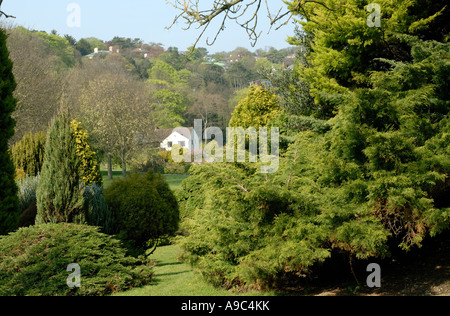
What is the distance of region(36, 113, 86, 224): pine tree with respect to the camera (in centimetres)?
760

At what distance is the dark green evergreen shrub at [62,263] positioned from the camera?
6293 mm

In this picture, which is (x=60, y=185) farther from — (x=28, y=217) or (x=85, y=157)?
(x=85, y=157)

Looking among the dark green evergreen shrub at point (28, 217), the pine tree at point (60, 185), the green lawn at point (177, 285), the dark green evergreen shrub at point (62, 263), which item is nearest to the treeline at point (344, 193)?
the green lawn at point (177, 285)

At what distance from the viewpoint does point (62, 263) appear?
6590mm

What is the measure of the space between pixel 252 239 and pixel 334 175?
62.6 inches

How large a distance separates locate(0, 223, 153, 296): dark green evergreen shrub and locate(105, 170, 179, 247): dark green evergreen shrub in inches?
43.8

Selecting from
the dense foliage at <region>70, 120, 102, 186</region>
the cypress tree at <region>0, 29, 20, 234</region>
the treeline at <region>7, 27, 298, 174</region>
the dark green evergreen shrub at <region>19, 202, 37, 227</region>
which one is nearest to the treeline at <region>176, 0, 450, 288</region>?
the treeline at <region>7, 27, 298, 174</region>

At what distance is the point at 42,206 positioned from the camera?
25.3 feet

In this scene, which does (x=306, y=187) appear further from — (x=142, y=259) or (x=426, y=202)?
(x=142, y=259)

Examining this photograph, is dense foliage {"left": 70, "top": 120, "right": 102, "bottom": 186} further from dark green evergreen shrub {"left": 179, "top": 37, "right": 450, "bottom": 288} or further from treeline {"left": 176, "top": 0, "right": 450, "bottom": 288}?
dark green evergreen shrub {"left": 179, "top": 37, "right": 450, "bottom": 288}

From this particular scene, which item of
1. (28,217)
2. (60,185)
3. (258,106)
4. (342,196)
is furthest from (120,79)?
(342,196)

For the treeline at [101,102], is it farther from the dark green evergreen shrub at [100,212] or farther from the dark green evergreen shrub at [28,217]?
the dark green evergreen shrub at [28,217]

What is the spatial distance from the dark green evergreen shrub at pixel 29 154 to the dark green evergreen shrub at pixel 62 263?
8819 mm

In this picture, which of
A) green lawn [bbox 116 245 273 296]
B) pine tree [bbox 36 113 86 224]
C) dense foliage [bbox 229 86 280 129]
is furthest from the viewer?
dense foliage [bbox 229 86 280 129]
